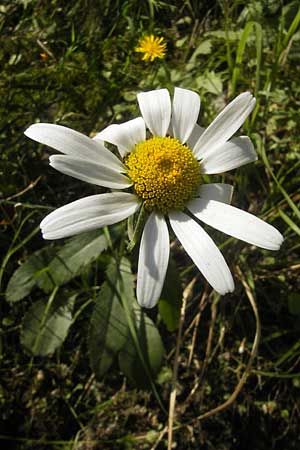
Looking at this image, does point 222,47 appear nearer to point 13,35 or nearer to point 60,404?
point 13,35

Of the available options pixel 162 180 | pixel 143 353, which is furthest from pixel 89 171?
pixel 143 353

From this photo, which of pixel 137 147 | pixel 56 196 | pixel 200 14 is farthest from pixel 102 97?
pixel 137 147

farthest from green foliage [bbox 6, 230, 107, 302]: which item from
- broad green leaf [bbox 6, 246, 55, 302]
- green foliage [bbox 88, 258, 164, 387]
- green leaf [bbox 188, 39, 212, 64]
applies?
green leaf [bbox 188, 39, 212, 64]

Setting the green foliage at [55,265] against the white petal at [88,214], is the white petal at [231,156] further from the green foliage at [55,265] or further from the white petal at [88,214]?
the green foliage at [55,265]

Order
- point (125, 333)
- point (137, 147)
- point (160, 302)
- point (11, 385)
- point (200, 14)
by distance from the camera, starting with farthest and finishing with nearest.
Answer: point (200, 14), point (11, 385), point (125, 333), point (160, 302), point (137, 147)

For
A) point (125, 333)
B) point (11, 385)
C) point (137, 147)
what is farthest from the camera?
point (11, 385)

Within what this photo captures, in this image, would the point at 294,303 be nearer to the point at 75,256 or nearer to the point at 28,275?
the point at 75,256
